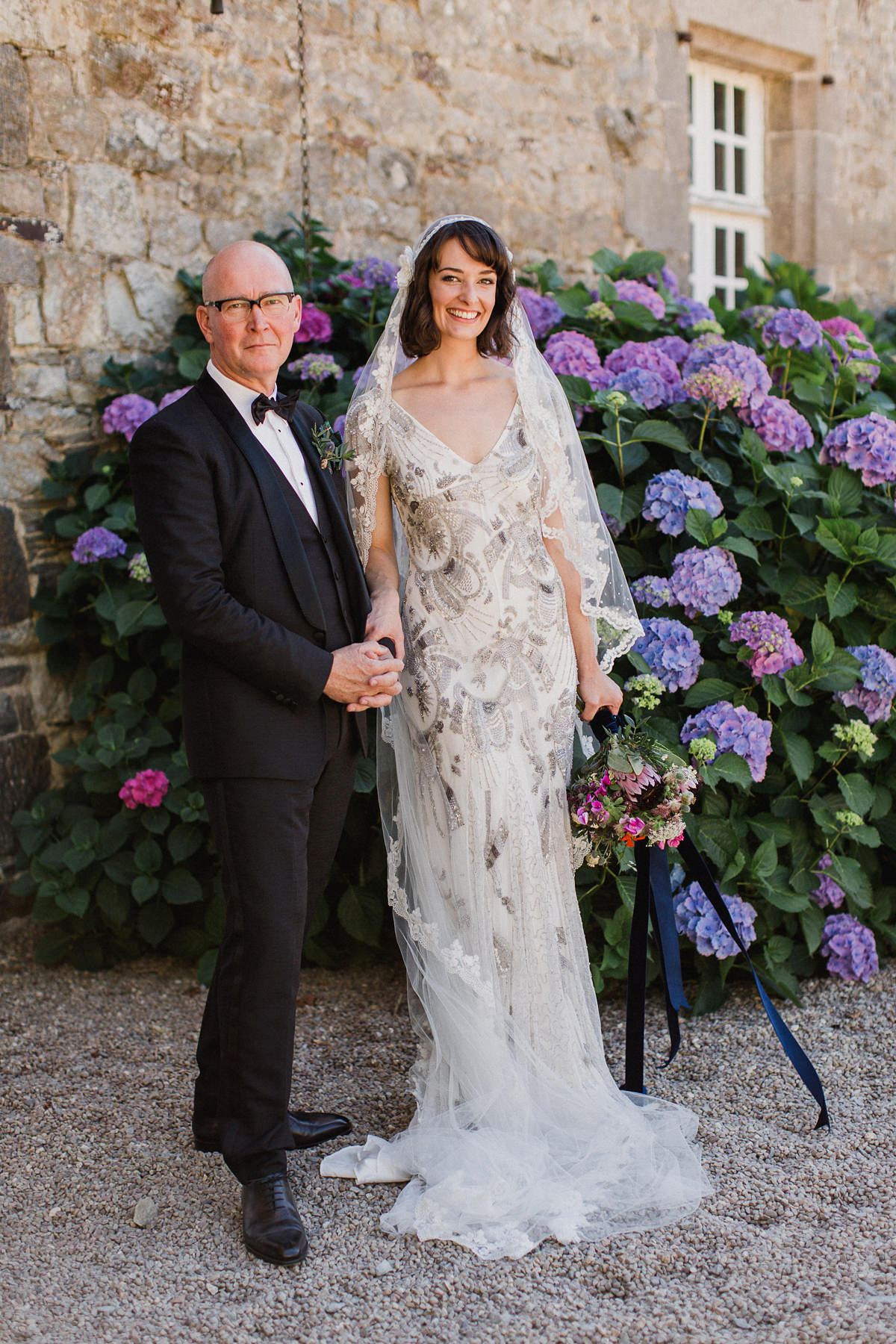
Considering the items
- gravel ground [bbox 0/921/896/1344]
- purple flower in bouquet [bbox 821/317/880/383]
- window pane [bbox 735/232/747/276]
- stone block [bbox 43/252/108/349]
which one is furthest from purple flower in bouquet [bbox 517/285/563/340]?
window pane [bbox 735/232/747/276]

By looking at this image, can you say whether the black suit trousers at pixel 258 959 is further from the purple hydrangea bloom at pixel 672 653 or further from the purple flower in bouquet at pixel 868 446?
the purple flower in bouquet at pixel 868 446

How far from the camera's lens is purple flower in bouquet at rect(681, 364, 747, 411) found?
375 centimetres

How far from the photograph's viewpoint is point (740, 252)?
24.1 ft

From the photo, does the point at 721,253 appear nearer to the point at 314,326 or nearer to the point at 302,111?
the point at 302,111

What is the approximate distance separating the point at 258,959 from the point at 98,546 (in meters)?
2.05

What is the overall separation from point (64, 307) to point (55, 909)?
2125 millimetres

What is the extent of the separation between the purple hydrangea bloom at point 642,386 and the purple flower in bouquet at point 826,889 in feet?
4.95

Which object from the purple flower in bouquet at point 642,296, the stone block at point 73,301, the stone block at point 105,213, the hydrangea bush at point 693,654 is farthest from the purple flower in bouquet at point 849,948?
the stone block at point 105,213

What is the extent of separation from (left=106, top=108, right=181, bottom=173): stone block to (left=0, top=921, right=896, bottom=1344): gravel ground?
311cm

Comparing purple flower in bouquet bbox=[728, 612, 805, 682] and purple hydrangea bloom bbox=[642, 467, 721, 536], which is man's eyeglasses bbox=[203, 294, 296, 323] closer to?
purple hydrangea bloom bbox=[642, 467, 721, 536]

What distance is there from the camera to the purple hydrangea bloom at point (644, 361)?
396 cm

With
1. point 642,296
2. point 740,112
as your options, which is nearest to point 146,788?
point 642,296

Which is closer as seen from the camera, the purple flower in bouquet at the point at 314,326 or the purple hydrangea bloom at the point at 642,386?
the purple hydrangea bloom at the point at 642,386

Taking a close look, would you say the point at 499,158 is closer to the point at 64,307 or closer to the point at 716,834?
the point at 64,307
